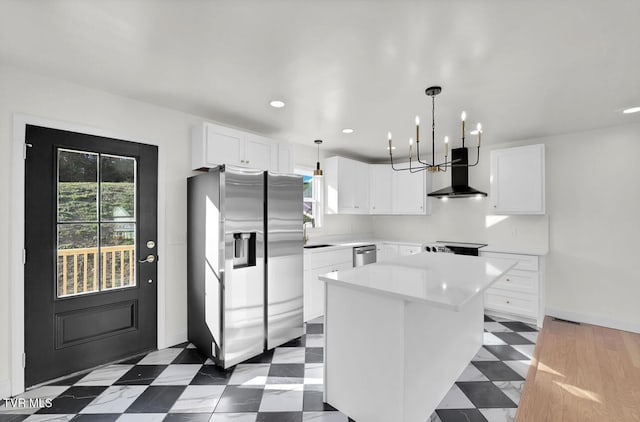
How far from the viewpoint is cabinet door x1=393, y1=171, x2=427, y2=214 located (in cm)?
497

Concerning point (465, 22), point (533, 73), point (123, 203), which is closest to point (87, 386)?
point (123, 203)

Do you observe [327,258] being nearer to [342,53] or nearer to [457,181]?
[457,181]

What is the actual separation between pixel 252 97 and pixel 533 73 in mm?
2231

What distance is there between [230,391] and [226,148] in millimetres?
2221

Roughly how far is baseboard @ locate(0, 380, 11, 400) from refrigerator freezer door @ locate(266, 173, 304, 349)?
1.90 metres

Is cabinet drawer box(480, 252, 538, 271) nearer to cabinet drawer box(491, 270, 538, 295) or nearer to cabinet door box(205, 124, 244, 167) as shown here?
cabinet drawer box(491, 270, 538, 295)

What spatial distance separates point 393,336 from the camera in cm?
176

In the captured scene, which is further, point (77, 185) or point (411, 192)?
point (411, 192)

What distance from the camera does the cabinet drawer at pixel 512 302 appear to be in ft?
12.3

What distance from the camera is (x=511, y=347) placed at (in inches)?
123

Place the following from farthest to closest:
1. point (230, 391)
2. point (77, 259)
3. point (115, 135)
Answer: point (115, 135), point (77, 259), point (230, 391)

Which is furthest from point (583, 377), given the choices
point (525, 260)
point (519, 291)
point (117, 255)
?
point (117, 255)

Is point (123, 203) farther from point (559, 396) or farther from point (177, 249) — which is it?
point (559, 396)

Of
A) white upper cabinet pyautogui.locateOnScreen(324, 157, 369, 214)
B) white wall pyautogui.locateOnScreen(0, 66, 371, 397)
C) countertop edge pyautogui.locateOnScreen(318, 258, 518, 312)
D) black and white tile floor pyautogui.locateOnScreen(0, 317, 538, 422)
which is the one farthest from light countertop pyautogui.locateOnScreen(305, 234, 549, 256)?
countertop edge pyautogui.locateOnScreen(318, 258, 518, 312)
